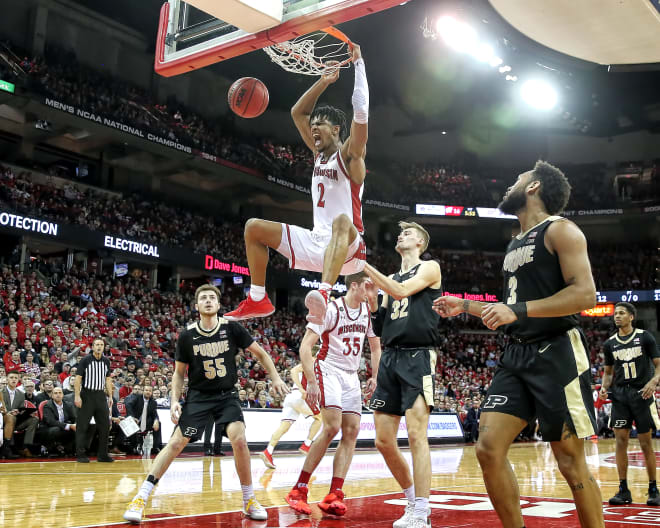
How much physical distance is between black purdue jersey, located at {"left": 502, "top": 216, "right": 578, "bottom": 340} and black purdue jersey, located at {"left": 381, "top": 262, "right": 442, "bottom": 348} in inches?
71.5

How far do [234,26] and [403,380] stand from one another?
11.1ft

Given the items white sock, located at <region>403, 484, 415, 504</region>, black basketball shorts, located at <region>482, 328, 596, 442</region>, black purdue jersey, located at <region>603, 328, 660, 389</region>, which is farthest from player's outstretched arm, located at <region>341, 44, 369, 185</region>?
black purdue jersey, located at <region>603, 328, 660, 389</region>

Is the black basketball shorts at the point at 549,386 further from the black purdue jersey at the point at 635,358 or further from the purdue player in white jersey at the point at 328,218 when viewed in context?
the black purdue jersey at the point at 635,358

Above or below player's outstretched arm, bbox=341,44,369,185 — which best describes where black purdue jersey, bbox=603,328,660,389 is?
below

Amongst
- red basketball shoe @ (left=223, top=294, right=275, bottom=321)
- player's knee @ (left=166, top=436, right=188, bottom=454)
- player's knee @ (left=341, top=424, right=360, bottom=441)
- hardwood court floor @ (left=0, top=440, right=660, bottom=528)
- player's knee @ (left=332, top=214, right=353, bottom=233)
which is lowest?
hardwood court floor @ (left=0, top=440, right=660, bottom=528)

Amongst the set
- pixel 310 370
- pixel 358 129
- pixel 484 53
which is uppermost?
pixel 484 53

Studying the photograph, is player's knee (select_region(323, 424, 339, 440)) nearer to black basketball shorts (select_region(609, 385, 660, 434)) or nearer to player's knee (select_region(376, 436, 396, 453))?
player's knee (select_region(376, 436, 396, 453))

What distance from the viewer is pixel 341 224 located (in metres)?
4.77

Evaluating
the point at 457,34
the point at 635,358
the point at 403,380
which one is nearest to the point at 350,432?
the point at 403,380

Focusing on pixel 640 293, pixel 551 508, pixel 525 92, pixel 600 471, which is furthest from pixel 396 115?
pixel 551 508

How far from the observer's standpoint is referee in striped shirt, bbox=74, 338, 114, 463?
1089cm

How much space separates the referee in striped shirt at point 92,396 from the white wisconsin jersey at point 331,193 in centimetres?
711

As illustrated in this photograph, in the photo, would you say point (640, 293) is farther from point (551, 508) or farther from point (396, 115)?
point (551, 508)

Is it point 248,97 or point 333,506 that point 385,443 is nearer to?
point 333,506
